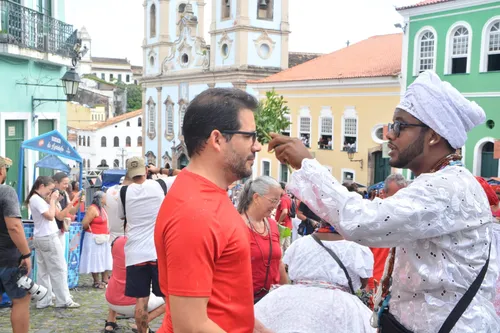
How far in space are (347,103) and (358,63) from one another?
2623 mm

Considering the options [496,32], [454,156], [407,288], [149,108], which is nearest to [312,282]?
[407,288]

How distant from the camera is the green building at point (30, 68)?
37.8ft

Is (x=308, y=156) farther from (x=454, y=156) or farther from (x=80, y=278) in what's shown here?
(x=80, y=278)

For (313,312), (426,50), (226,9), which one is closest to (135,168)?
(313,312)

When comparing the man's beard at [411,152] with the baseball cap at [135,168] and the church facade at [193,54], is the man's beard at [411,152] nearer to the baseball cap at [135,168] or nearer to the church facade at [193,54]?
the baseball cap at [135,168]

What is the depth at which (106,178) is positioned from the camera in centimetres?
1733

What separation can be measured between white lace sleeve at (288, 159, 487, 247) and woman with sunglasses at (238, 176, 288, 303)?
2.16 m

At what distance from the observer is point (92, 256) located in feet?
27.7

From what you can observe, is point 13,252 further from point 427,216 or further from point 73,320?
point 427,216

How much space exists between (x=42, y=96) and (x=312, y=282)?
36.2ft

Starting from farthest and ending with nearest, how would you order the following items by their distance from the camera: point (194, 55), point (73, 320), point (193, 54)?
point (193, 54), point (194, 55), point (73, 320)

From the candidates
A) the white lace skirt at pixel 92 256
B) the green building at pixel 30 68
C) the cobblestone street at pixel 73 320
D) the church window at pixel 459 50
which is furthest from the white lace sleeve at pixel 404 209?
the church window at pixel 459 50

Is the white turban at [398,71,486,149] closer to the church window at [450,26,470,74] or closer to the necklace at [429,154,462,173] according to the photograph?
the necklace at [429,154,462,173]

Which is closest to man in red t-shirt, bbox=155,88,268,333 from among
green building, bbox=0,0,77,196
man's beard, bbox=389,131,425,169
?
man's beard, bbox=389,131,425,169
